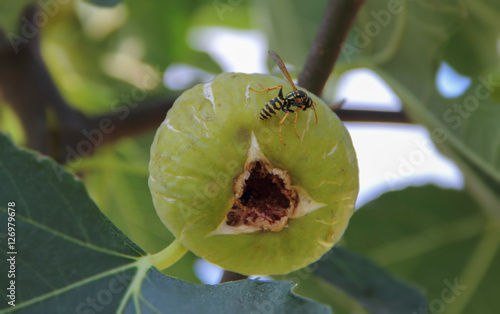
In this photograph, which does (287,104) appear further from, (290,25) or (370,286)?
(290,25)

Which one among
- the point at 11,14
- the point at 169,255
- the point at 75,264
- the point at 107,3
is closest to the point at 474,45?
the point at 107,3

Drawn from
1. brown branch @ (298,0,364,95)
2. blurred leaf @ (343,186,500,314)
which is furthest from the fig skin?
blurred leaf @ (343,186,500,314)

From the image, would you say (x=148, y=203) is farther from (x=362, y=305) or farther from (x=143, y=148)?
(x=362, y=305)

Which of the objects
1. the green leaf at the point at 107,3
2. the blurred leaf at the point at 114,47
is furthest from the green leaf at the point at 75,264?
the blurred leaf at the point at 114,47

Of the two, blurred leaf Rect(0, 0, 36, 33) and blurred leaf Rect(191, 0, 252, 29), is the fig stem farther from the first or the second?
blurred leaf Rect(191, 0, 252, 29)

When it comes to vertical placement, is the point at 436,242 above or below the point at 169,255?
below

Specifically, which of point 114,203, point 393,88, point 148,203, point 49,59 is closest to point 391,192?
point 393,88
